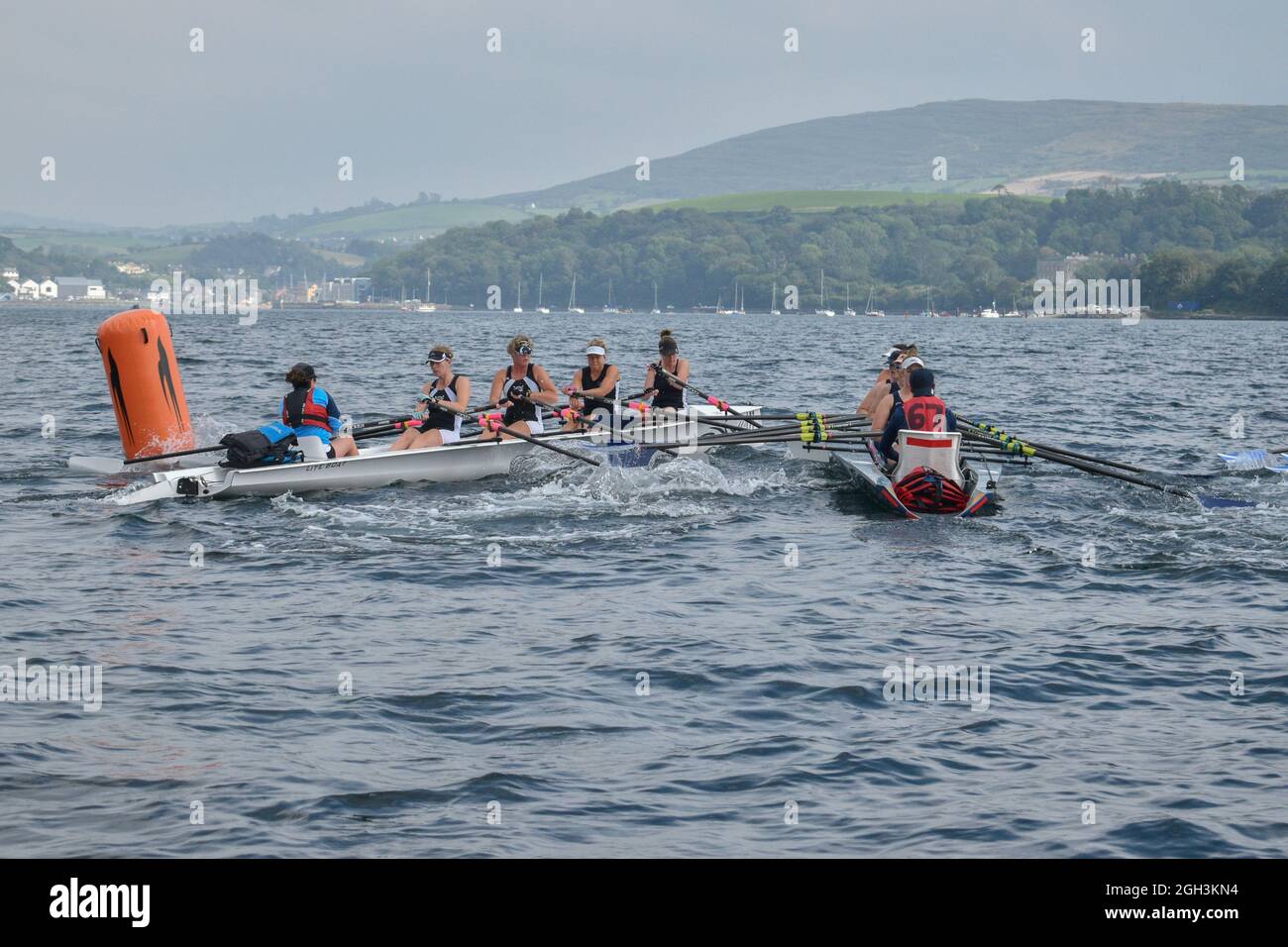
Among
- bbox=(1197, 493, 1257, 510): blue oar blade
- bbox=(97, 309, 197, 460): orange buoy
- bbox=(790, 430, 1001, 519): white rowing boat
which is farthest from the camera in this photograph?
bbox=(97, 309, 197, 460): orange buoy

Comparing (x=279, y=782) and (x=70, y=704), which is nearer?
(x=279, y=782)

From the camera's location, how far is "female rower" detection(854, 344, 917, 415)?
18984mm

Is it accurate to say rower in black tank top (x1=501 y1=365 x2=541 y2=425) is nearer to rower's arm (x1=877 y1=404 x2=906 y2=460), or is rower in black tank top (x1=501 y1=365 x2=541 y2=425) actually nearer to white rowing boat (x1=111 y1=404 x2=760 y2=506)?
white rowing boat (x1=111 y1=404 x2=760 y2=506)

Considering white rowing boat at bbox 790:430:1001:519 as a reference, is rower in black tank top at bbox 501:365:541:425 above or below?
above

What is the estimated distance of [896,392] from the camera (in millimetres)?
18516

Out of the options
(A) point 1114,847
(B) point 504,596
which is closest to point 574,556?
(B) point 504,596

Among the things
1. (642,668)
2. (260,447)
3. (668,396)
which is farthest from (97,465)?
(642,668)

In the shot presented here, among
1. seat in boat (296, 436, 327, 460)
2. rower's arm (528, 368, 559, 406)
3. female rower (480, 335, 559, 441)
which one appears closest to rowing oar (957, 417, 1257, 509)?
rower's arm (528, 368, 559, 406)

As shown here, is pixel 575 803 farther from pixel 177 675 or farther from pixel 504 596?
pixel 504 596

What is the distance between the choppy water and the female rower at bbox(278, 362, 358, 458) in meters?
0.74

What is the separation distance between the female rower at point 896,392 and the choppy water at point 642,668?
49.7 inches
